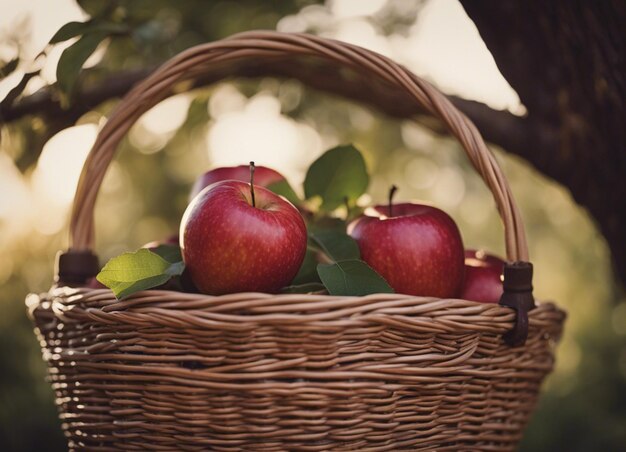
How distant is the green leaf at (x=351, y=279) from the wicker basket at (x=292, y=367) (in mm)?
59

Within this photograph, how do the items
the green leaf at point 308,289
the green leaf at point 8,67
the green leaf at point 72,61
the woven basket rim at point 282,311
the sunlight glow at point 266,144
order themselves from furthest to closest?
1. the sunlight glow at point 266,144
2. the green leaf at point 8,67
3. the green leaf at point 72,61
4. the green leaf at point 308,289
5. the woven basket rim at point 282,311

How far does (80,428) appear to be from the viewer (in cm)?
80

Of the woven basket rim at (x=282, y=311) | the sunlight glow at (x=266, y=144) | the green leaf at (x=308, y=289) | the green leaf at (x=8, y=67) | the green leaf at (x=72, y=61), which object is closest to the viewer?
the woven basket rim at (x=282, y=311)

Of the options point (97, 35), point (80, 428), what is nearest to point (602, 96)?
point (97, 35)

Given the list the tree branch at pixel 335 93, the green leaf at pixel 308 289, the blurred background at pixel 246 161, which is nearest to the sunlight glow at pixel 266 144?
the blurred background at pixel 246 161

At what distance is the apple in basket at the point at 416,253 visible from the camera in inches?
Answer: 34.6

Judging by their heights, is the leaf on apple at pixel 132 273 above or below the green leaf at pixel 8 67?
below

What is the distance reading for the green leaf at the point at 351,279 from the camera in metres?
0.75

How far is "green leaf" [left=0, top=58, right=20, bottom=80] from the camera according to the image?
1.06m

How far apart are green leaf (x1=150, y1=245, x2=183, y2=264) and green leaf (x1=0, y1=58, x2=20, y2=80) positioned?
0.46 m

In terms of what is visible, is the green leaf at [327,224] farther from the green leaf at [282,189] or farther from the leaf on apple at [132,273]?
the leaf on apple at [132,273]

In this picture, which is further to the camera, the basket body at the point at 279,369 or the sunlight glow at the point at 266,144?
the sunlight glow at the point at 266,144

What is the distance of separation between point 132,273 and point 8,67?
0.57 m

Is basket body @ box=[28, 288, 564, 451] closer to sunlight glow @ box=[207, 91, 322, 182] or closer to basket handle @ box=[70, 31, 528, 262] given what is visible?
basket handle @ box=[70, 31, 528, 262]
